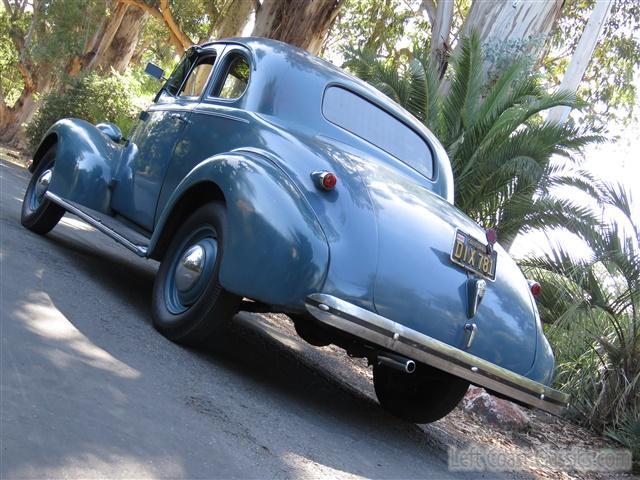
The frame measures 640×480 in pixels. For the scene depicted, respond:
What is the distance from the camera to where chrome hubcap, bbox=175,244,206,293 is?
4.62m

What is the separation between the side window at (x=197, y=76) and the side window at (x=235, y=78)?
49 centimetres

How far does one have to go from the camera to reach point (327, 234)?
4121 mm

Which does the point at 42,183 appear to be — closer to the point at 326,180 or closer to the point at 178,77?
the point at 178,77

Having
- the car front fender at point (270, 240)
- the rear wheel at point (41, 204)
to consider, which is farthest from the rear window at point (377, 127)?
the rear wheel at point (41, 204)

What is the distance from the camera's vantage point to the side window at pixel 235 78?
5.76 meters

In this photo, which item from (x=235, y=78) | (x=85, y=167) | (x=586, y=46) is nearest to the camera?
(x=235, y=78)

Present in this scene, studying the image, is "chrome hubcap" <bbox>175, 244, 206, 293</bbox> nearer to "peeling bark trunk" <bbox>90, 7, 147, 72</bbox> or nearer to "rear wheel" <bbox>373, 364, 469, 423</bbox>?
"rear wheel" <bbox>373, 364, 469, 423</bbox>

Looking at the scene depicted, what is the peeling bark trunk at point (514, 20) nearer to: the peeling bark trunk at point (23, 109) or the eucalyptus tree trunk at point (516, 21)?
the eucalyptus tree trunk at point (516, 21)

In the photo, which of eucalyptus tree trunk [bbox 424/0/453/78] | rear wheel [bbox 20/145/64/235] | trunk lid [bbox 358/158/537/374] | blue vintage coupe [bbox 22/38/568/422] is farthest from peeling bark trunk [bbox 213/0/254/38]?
trunk lid [bbox 358/158/537/374]

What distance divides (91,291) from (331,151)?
193cm

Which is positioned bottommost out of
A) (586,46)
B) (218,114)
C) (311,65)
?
(218,114)

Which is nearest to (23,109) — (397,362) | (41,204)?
(41,204)

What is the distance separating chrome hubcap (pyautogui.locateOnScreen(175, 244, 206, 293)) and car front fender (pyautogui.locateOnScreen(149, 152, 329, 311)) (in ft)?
1.04

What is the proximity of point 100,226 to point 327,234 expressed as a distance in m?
2.33
